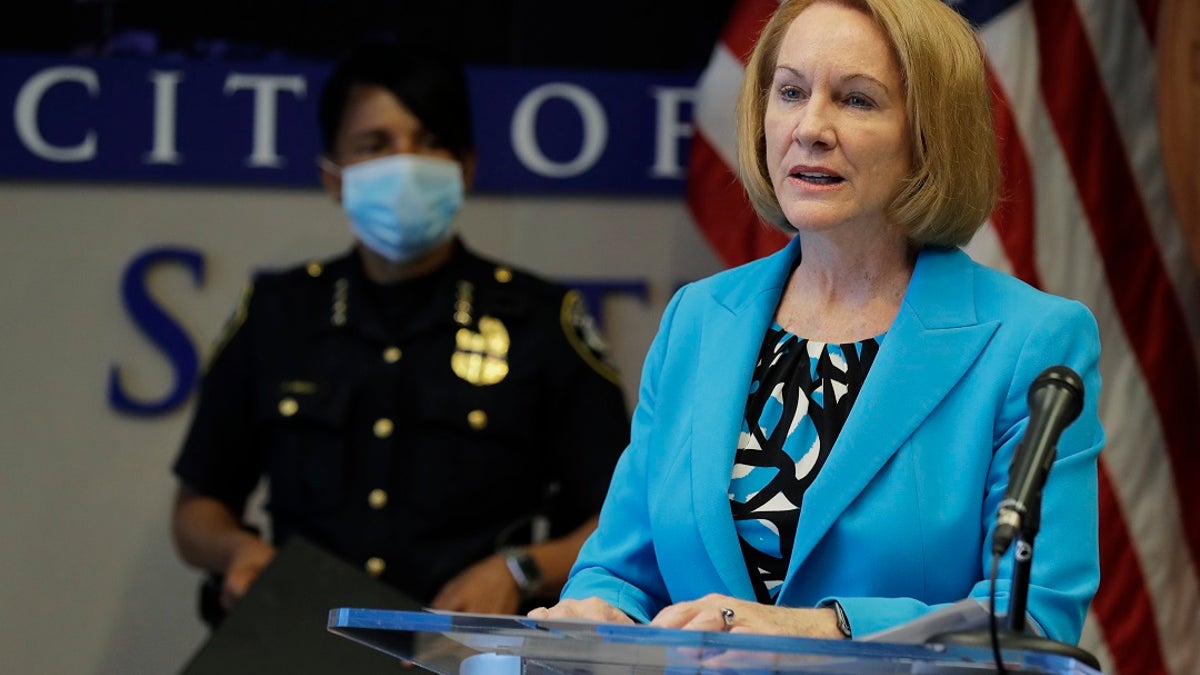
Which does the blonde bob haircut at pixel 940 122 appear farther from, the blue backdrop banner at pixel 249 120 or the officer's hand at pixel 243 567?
the blue backdrop banner at pixel 249 120

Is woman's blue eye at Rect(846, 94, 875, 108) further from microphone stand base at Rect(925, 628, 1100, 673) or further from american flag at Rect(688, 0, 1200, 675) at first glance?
american flag at Rect(688, 0, 1200, 675)

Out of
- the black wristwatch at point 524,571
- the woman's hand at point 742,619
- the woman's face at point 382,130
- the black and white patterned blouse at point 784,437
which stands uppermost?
the woman's face at point 382,130

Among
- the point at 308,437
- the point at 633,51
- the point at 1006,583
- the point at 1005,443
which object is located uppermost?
the point at 633,51

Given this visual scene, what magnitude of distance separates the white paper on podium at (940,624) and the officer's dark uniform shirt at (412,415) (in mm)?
2203

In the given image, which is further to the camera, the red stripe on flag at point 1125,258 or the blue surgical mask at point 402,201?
the blue surgical mask at point 402,201

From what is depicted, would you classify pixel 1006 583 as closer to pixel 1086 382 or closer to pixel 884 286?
pixel 1086 382

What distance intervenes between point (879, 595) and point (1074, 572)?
0.21 meters

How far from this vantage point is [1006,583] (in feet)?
5.80

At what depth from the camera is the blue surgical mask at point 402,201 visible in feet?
12.4

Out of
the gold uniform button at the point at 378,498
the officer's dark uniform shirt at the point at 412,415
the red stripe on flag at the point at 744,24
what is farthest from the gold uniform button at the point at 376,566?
the red stripe on flag at the point at 744,24

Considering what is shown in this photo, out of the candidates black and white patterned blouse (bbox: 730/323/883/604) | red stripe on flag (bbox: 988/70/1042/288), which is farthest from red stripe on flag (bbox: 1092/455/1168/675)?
black and white patterned blouse (bbox: 730/323/883/604)

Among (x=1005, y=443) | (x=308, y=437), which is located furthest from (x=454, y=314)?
(x=1005, y=443)

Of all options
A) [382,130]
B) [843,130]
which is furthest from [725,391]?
[382,130]

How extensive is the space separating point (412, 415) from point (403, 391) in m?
0.06
